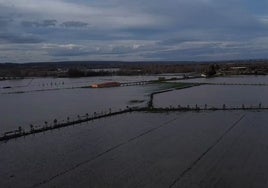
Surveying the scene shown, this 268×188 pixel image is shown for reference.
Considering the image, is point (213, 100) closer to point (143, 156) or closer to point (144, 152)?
A: point (144, 152)

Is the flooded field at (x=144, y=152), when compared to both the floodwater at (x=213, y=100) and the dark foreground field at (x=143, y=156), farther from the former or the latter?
the floodwater at (x=213, y=100)

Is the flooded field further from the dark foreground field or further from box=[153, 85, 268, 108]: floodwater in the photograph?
box=[153, 85, 268, 108]: floodwater

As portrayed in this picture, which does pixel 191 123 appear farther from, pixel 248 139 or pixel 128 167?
pixel 128 167

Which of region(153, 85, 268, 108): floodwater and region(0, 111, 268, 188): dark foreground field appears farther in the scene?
region(153, 85, 268, 108): floodwater

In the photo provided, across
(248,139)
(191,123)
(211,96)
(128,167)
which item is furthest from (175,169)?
(211,96)

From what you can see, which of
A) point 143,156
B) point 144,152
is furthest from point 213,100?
point 143,156

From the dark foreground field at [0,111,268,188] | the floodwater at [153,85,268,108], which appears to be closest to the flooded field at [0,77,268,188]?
the dark foreground field at [0,111,268,188]

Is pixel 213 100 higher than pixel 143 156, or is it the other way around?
pixel 143 156

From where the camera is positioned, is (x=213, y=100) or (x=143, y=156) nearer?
(x=143, y=156)
